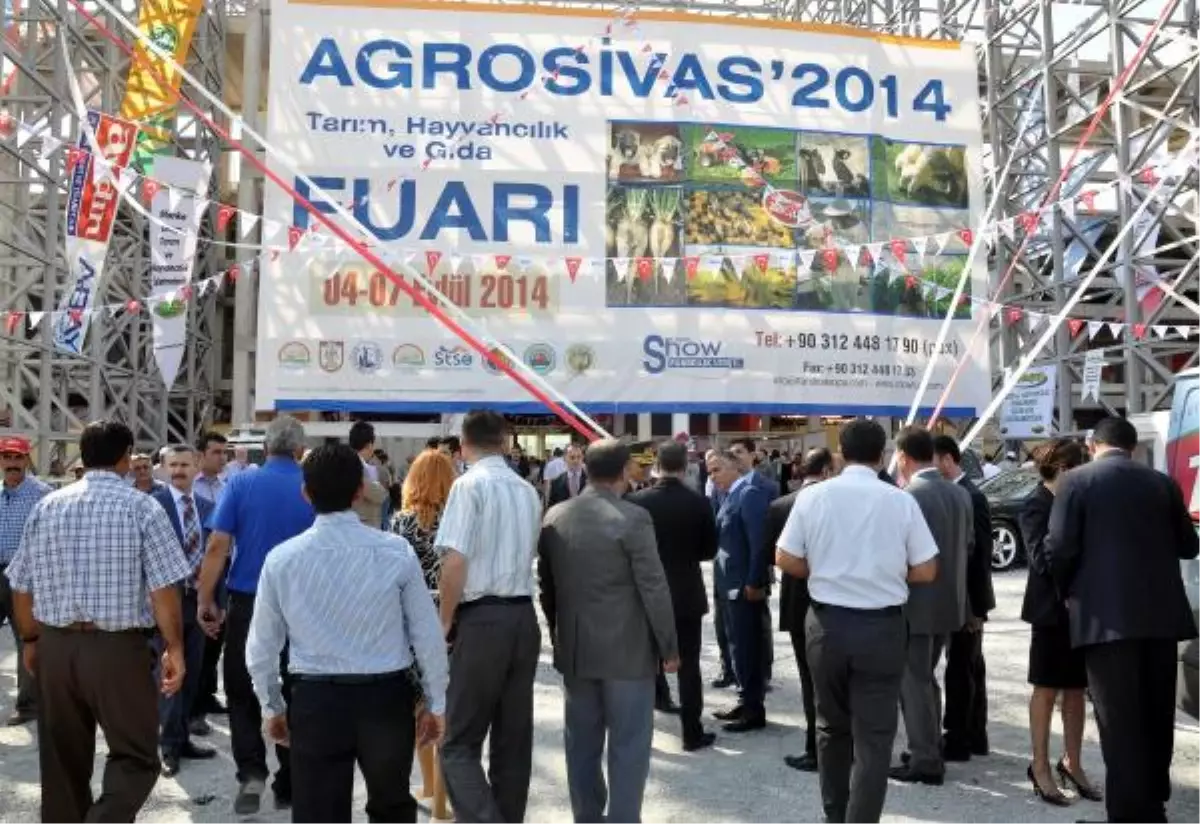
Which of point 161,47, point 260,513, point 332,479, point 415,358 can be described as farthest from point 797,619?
point 161,47

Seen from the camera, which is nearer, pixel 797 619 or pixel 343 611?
pixel 343 611

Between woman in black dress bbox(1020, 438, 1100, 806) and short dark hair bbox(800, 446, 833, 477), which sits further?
short dark hair bbox(800, 446, 833, 477)

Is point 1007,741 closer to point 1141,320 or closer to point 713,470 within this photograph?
point 713,470

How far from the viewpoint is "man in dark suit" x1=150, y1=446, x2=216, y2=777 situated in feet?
17.6

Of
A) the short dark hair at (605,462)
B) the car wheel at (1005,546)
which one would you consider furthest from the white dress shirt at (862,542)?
the car wheel at (1005,546)

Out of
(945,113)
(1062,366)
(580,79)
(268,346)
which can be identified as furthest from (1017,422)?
(268,346)

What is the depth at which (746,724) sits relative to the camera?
19.9ft

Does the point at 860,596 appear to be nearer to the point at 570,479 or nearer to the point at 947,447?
the point at 947,447

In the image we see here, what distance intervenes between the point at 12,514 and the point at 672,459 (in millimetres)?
3915

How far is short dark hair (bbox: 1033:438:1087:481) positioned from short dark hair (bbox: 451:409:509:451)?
9.19ft

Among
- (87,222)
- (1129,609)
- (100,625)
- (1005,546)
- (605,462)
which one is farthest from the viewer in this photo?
(87,222)

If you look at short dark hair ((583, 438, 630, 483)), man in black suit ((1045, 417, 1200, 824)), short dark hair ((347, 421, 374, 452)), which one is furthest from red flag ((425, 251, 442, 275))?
man in black suit ((1045, 417, 1200, 824))

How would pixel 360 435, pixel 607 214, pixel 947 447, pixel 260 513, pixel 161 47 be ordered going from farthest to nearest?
pixel 607 214 < pixel 161 47 < pixel 360 435 < pixel 947 447 < pixel 260 513

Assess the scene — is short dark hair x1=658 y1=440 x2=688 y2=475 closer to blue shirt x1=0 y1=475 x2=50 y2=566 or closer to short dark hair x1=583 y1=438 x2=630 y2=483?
short dark hair x1=583 y1=438 x2=630 y2=483
